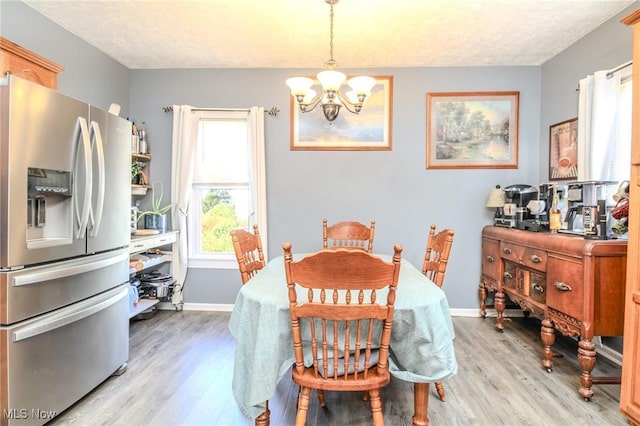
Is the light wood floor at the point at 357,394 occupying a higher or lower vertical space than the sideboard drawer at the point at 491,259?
lower

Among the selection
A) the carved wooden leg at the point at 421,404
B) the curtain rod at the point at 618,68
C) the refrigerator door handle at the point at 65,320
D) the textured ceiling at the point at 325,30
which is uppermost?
the textured ceiling at the point at 325,30

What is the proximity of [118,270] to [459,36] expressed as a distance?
10.6 feet

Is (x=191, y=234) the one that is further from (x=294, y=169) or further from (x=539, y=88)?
(x=539, y=88)

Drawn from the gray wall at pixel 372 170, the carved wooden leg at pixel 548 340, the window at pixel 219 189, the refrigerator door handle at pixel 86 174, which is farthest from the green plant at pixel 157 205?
the carved wooden leg at pixel 548 340

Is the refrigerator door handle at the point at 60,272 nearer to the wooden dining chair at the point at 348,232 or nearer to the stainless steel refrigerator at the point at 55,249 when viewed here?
the stainless steel refrigerator at the point at 55,249

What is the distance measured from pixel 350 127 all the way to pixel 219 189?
5.19 feet

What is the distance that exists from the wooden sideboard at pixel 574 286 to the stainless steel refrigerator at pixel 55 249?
2.96m

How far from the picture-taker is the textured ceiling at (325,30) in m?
2.55

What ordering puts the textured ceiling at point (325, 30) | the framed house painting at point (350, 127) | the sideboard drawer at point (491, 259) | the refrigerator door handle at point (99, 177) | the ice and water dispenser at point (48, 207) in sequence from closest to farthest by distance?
the ice and water dispenser at point (48, 207), the refrigerator door handle at point (99, 177), the textured ceiling at point (325, 30), the sideboard drawer at point (491, 259), the framed house painting at point (350, 127)

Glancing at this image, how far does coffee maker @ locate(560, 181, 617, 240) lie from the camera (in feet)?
7.32

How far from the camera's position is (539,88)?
3660mm

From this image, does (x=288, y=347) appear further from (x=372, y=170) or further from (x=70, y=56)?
(x=70, y=56)

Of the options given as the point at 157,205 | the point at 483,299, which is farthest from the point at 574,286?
the point at 157,205

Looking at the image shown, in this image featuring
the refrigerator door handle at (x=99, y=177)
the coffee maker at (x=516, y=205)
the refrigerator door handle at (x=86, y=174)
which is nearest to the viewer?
the refrigerator door handle at (x=86, y=174)
